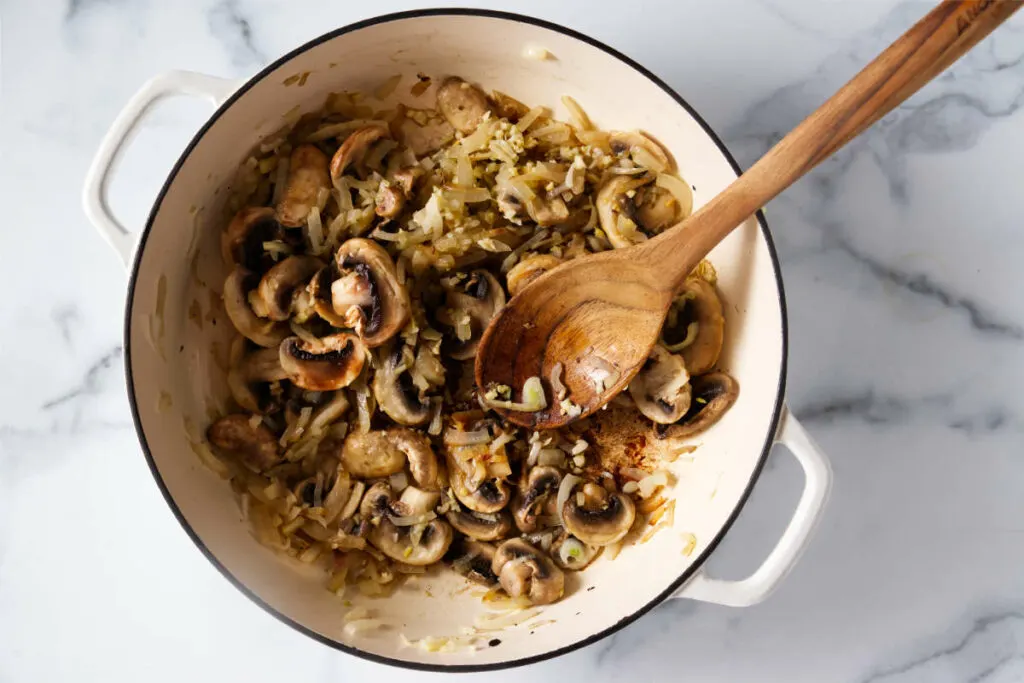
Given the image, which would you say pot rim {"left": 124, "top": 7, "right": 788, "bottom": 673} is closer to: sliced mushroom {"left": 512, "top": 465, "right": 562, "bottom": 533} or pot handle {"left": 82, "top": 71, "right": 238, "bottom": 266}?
pot handle {"left": 82, "top": 71, "right": 238, "bottom": 266}

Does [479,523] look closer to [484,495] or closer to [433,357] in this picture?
[484,495]

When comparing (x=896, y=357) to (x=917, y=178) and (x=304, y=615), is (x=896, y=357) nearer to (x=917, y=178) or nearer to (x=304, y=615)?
(x=917, y=178)

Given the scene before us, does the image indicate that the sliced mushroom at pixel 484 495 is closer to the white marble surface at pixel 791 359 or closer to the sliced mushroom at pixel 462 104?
the white marble surface at pixel 791 359

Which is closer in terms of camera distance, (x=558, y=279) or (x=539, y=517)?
(x=558, y=279)

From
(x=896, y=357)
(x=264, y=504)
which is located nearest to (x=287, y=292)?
(x=264, y=504)

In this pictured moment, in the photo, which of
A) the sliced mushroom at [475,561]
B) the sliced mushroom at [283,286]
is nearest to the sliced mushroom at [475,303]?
the sliced mushroom at [283,286]

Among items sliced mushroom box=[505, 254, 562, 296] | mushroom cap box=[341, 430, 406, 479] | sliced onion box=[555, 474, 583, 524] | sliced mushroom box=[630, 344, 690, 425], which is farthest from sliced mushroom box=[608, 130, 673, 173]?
mushroom cap box=[341, 430, 406, 479]

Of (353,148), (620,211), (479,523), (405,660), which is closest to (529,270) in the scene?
(620,211)
